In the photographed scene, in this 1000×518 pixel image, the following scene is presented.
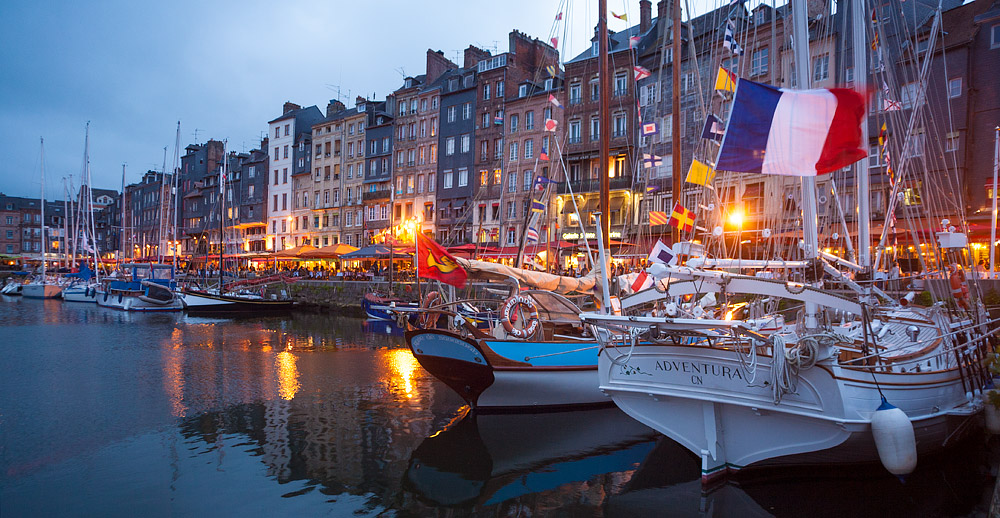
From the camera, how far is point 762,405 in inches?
325

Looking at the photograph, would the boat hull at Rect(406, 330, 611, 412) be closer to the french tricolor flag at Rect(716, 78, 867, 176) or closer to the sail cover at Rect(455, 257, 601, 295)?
the sail cover at Rect(455, 257, 601, 295)

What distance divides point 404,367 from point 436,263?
24.4 ft

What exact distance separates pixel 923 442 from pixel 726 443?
3.13m

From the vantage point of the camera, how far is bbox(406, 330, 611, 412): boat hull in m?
13.2

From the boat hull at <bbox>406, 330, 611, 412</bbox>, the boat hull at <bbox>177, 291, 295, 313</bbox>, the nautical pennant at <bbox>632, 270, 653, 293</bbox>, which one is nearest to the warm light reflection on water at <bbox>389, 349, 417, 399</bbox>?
the boat hull at <bbox>406, 330, 611, 412</bbox>

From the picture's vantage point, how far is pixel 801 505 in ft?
28.5

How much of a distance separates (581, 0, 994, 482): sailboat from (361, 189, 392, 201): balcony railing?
5188cm

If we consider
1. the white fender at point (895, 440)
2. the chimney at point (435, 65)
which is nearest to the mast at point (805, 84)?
the white fender at point (895, 440)

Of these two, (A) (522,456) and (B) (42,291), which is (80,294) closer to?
(B) (42,291)

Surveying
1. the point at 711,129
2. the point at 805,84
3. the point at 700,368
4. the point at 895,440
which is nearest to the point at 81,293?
the point at 711,129

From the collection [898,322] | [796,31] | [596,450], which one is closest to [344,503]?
[596,450]

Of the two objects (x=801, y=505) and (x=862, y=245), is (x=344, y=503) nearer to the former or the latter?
(x=801, y=505)

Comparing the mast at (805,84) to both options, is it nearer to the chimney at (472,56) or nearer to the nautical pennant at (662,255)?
the nautical pennant at (662,255)

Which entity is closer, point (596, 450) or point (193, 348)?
point (596, 450)
